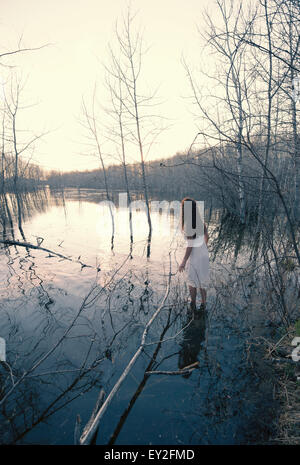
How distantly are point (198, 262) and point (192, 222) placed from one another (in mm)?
891

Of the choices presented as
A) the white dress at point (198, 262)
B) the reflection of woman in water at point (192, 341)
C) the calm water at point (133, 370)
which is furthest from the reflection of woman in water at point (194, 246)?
the calm water at point (133, 370)

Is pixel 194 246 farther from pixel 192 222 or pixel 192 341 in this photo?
pixel 192 341

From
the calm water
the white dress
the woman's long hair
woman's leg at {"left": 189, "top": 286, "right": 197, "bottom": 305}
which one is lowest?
the calm water

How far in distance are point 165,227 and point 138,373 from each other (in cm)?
1168

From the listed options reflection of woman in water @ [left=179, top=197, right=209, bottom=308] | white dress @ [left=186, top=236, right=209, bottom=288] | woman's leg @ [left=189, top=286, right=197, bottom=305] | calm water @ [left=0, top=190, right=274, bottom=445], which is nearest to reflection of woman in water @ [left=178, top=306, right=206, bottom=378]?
calm water @ [left=0, top=190, right=274, bottom=445]

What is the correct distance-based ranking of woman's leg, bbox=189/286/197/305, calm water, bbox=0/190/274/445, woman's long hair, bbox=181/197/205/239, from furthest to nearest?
woman's leg, bbox=189/286/197/305 < woman's long hair, bbox=181/197/205/239 < calm water, bbox=0/190/274/445

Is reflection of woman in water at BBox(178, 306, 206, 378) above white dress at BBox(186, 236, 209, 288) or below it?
below

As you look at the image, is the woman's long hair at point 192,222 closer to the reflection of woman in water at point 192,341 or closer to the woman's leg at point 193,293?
the woman's leg at point 193,293

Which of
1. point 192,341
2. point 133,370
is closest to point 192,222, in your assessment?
point 192,341

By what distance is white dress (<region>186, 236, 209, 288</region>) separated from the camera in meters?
4.22

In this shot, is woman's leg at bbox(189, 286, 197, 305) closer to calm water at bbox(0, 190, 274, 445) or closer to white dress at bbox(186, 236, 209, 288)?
white dress at bbox(186, 236, 209, 288)

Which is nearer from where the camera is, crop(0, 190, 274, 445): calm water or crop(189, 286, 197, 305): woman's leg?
crop(0, 190, 274, 445): calm water
